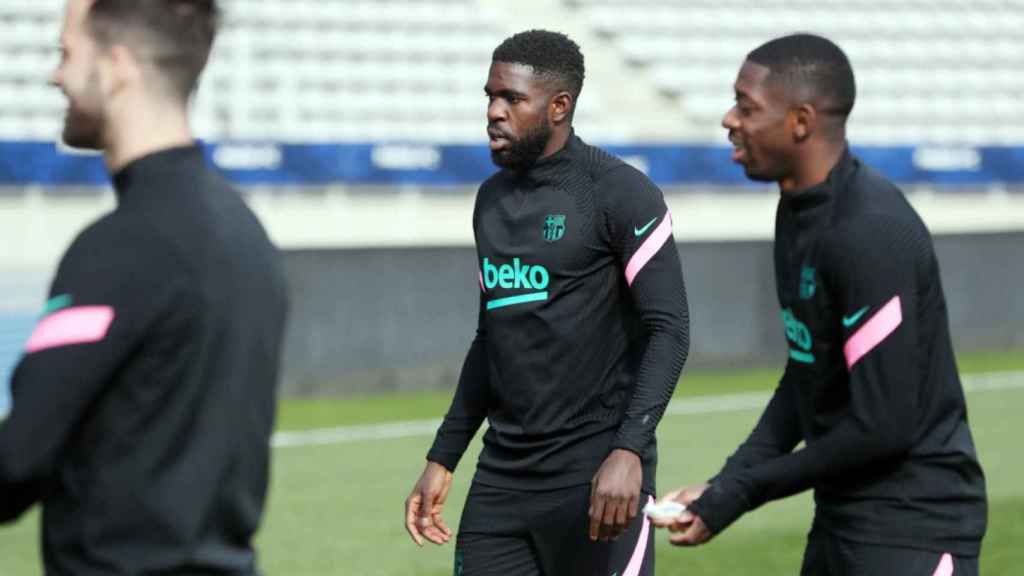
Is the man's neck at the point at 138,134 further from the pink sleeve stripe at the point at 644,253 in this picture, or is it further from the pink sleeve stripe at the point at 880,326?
the pink sleeve stripe at the point at 644,253

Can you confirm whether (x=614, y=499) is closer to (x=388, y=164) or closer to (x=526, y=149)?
(x=526, y=149)

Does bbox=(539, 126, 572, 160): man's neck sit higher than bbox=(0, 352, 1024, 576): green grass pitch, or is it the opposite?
bbox=(539, 126, 572, 160): man's neck

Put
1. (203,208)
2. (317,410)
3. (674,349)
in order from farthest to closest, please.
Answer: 1. (317,410)
2. (674,349)
3. (203,208)

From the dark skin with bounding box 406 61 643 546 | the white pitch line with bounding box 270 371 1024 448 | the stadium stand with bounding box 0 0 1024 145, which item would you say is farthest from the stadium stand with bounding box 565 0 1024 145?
the dark skin with bounding box 406 61 643 546

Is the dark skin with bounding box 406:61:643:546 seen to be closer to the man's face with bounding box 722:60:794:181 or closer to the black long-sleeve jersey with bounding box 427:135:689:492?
the black long-sleeve jersey with bounding box 427:135:689:492

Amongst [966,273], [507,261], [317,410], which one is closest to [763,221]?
[966,273]

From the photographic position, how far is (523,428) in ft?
15.9

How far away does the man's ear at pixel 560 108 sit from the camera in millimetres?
5023

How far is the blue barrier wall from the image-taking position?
46.6 feet

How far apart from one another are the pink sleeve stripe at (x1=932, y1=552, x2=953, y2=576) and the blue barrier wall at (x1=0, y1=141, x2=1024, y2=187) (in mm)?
11275

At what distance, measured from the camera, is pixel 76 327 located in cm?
265

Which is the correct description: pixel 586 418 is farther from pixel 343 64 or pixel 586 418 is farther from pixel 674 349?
→ pixel 343 64

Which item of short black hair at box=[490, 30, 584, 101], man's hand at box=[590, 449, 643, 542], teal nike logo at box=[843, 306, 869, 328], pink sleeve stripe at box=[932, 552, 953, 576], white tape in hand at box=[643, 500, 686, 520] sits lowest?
man's hand at box=[590, 449, 643, 542]

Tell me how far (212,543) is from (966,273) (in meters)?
14.6
